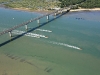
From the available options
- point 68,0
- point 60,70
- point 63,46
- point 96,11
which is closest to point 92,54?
point 63,46

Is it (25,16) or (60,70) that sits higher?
(25,16)

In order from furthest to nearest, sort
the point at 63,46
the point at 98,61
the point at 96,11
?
the point at 96,11 → the point at 63,46 → the point at 98,61

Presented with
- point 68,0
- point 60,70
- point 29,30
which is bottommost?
point 60,70

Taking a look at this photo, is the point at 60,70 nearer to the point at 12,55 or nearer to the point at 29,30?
the point at 12,55

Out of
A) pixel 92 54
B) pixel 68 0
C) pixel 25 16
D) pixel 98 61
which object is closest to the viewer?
pixel 98 61

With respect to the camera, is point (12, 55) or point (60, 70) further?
point (12, 55)

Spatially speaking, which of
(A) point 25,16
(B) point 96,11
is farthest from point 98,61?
(B) point 96,11
